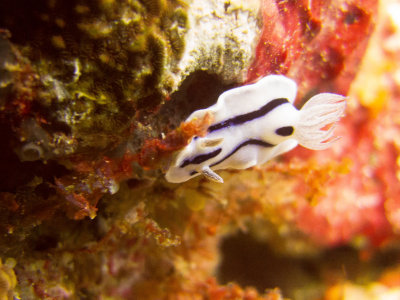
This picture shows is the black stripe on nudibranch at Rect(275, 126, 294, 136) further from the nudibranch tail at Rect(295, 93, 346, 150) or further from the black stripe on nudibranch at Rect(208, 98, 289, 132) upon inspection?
the black stripe on nudibranch at Rect(208, 98, 289, 132)

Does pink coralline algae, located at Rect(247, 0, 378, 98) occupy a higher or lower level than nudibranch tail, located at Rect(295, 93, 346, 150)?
higher

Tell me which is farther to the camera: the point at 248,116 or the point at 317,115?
the point at 317,115

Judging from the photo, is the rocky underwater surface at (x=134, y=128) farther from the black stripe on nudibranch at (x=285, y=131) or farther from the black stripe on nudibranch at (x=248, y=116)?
the black stripe on nudibranch at (x=285, y=131)

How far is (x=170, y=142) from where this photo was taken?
6.54 feet

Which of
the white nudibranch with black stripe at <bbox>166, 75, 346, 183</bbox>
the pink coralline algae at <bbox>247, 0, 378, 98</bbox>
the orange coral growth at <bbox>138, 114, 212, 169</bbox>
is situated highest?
the pink coralline algae at <bbox>247, 0, 378, 98</bbox>

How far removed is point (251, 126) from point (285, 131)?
0.33 metres

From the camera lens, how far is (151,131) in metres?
2.21

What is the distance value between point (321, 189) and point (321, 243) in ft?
8.01

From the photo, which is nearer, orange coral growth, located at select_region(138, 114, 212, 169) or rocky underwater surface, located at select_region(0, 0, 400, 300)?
rocky underwater surface, located at select_region(0, 0, 400, 300)

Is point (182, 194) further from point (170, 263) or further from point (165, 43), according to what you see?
point (165, 43)

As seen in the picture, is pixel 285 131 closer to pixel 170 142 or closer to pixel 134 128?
pixel 170 142

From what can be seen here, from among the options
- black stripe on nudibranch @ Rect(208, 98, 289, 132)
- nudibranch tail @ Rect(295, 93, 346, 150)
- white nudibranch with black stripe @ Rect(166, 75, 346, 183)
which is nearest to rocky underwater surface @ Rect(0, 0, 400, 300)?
white nudibranch with black stripe @ Rect(166, 75, 346, 183)

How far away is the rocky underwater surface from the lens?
169cm

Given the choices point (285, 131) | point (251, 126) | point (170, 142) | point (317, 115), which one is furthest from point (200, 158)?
point (317, 115)
